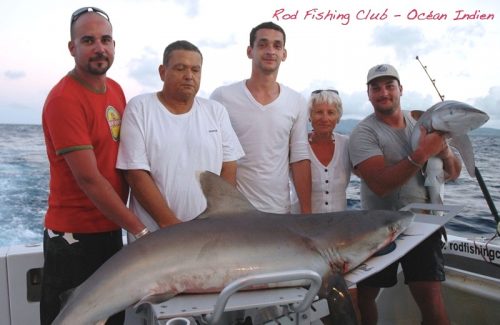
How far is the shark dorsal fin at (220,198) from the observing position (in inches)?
79.4

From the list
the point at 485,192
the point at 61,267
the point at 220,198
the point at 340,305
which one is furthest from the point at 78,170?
the point at 485,192

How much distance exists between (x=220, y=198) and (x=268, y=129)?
1128mm

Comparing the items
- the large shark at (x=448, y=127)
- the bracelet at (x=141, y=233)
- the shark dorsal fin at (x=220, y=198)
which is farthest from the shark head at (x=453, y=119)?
the bracelet at (x=141, y=233)

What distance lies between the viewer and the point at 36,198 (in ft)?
32.1

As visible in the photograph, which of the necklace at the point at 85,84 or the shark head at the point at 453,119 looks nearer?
the necklace at the point at 85,84

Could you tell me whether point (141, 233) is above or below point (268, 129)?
below

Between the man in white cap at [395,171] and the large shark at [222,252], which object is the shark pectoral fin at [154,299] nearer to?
the large shark at [222,252]

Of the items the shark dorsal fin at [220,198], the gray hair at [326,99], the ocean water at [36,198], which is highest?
the gray hair at [326,99]

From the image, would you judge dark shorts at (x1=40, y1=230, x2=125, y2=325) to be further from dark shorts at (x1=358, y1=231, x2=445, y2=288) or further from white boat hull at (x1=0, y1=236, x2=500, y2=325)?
dark shorts at (x1=358, y1=231, x2=445, y2=288)

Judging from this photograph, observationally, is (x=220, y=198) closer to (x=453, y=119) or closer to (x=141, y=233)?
(x=141, y=233)

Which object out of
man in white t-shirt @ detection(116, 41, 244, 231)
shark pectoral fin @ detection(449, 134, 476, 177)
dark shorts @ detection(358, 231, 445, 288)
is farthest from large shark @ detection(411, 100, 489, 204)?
man in white t-shirt @ detection(116, 41, 244, 231)

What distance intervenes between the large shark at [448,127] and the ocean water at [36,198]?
3.83 m

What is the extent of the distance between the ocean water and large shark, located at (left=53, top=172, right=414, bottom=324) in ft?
16.6

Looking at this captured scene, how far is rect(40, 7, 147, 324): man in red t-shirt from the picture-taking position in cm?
234
